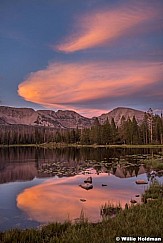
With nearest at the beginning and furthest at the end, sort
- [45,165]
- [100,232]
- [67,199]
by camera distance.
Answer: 1. [100,232]
2. [67,199]
3. [45,165]

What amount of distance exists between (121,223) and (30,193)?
15.7 metres

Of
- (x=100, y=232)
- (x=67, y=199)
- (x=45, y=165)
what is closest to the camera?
(x=100, y=232)

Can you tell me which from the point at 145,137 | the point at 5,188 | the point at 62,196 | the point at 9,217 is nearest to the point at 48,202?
the point at 62,196

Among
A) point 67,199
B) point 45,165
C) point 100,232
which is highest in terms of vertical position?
point 100,232

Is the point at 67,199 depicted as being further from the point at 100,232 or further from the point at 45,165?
the point at 45,165

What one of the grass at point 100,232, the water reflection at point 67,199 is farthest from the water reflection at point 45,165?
the grass at point 100,232

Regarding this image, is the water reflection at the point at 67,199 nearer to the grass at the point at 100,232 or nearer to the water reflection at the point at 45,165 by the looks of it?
the grass at the point at 100,232

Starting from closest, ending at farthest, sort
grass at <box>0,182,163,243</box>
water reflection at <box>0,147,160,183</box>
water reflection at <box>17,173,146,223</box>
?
grass at <box>0,182,163,243</box> → water reflection at <box>17,173,146,223</box> → water reflection at <box>0,147,160,183</box>

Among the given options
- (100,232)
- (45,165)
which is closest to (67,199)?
(100,232)

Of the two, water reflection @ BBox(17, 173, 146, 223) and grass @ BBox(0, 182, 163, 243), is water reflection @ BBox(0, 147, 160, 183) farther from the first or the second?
grass @ BBox(0, 182, 163, 243)

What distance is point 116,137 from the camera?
443 feet

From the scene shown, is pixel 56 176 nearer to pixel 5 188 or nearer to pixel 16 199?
pixel 5 188

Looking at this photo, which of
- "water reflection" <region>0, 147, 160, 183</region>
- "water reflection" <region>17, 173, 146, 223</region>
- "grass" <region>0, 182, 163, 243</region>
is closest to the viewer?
"grass" <region>0, 182, 163, 243</region>

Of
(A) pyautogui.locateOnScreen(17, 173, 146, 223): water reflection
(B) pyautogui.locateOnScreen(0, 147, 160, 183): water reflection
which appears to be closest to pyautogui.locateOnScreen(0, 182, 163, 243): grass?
(A) pyautogui.locateOnScreen(17, 173, 146, 223): water reflection
